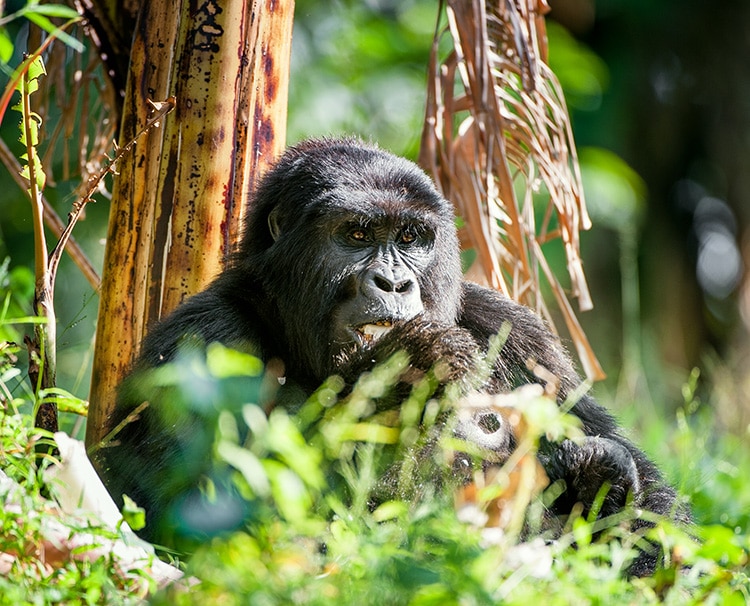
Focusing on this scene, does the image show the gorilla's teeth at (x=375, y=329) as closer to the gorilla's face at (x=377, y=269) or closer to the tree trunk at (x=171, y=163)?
the gorilla's face at (x=377, y=269)

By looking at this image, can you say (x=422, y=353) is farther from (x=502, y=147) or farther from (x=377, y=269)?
(x=502, y=147)

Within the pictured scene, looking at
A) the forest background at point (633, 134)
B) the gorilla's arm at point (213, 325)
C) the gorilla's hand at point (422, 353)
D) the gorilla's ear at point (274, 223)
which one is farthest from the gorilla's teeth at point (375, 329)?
the forest background at point (633, 134)

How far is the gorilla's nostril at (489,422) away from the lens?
3.65 meters

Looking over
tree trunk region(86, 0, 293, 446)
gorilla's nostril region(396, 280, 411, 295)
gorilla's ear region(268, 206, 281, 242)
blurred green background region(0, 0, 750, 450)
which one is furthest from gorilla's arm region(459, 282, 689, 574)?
blurred green background region(0, 0, 750, 450)

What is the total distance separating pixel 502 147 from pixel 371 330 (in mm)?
1582

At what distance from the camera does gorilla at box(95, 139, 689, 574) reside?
11.0 feet

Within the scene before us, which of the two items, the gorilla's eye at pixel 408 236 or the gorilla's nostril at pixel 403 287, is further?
the gorilla's eye at pixel 408 236

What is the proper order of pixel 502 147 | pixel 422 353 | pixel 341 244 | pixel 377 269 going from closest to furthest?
1. pixel 422 353
2. pixel 377 269
3. pixel 341 244
4. pixel 502 147

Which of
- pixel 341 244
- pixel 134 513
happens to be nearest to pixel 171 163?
pixel 341 244

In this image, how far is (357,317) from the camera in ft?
11.5

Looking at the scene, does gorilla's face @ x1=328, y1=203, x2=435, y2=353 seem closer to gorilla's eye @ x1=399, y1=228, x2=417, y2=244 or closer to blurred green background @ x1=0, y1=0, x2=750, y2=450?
gorilla's eye @ x1=399, y1=228, x2=417, y2=244

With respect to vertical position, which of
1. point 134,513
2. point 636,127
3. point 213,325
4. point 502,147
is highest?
point 636,127

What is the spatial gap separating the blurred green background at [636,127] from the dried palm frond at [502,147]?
17.6 ft

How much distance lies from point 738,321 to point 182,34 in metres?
10.6
